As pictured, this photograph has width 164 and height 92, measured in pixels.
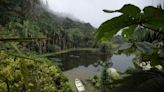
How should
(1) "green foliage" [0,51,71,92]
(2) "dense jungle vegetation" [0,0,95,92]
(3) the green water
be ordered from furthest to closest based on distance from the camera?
1. (3) the green water
2. (1) "green foliage" [0,51,71,92]
3. (2) "dense jungle vegetation" [0,0,95,92]

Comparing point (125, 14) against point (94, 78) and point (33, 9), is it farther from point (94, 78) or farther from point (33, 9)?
Result: point (33, 9)

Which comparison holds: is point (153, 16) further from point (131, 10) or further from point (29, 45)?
point (29, 45)

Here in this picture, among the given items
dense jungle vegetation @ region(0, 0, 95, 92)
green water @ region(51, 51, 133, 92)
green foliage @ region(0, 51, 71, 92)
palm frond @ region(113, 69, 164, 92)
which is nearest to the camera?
palm frond @ region(113, 69, 164, 92)

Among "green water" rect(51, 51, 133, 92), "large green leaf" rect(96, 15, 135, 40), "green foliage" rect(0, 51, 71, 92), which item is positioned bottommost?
"green water" rect(51, 51, 133, 92)

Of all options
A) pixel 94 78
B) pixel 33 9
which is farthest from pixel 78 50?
pixel 94 78

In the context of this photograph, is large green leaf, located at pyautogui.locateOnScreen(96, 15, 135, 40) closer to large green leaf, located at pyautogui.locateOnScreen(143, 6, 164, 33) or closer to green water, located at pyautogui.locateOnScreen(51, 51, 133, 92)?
large green leaf, located at pyautogui.locateOnScreen(143, 6, 164, 33)

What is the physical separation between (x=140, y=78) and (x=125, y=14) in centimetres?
15

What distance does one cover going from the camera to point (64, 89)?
268 inches

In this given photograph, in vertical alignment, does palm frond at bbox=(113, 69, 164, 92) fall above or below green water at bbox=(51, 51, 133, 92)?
above

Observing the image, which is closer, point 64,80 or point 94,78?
point 64,80

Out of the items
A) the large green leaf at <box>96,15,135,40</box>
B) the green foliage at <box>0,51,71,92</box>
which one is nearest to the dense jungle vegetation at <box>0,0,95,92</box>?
the green foliage at <box>0,51,71,92</box>

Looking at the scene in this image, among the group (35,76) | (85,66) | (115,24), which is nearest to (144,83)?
(115,24)

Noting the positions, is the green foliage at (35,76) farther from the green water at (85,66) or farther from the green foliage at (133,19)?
the green water at (85,66)

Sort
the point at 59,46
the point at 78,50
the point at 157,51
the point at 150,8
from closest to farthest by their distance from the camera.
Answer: the point at 150,8 < the point at 157,51 < the point at 59,46 < the point at 78,50
